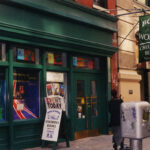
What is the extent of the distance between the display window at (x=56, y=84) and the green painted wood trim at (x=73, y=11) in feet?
6.34

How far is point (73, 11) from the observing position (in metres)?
10.3

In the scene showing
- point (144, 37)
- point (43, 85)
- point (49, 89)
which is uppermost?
point (144, 37)

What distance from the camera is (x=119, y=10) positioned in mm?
12984

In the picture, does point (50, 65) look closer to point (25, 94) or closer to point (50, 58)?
point (50, 58)

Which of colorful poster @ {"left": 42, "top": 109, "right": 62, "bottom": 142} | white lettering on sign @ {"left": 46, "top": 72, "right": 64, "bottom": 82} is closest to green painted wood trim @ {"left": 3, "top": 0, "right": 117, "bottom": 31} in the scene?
white lettering on sign @ {"left": 46, "top": 72, "right": 64, "bottom": 82}

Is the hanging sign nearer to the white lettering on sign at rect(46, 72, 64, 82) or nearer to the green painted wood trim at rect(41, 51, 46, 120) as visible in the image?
the white lettering on sign at rect(46, 72, 64, 82)

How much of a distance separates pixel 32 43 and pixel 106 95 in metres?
4.28

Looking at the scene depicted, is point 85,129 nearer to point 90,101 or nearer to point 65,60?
point 90,101

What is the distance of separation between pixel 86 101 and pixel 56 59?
211cm

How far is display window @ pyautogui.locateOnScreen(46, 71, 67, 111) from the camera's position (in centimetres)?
953

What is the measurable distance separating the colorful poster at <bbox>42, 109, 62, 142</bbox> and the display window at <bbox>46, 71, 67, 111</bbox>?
868mm

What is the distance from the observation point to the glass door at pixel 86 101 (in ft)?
35.3

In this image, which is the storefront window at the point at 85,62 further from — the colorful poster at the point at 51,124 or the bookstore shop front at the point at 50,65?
the colorful poster at the point at 51,124

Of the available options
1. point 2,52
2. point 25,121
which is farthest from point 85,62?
point 2,52
